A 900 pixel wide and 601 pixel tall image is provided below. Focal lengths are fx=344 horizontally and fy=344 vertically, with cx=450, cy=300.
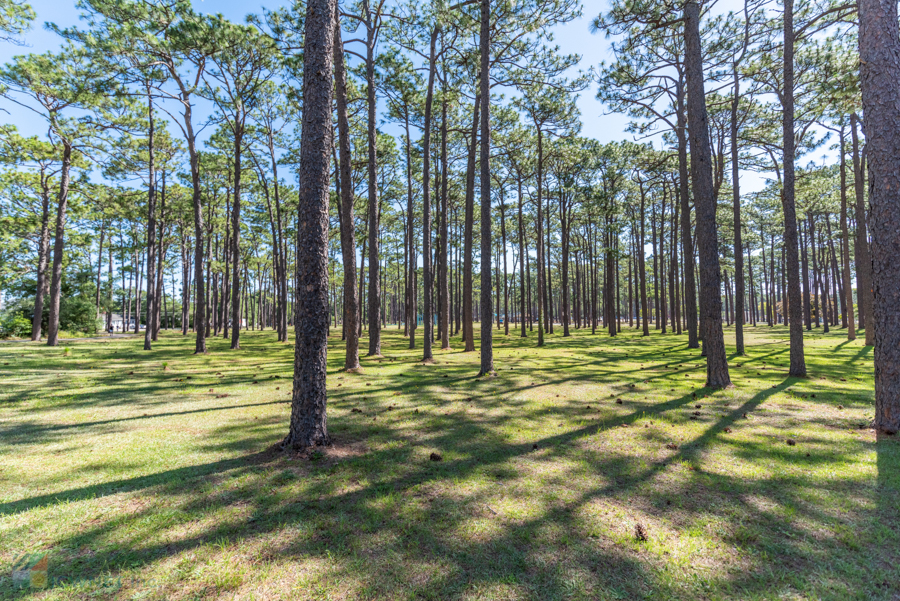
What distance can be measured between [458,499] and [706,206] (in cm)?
885

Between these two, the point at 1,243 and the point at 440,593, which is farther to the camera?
the point at 1,243

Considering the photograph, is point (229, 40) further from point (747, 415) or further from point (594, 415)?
point (747, 415)

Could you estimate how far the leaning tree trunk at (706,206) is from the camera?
26.5 feet

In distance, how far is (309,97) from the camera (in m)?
4.67

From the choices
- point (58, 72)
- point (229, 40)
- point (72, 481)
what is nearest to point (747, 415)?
point (72, 481)

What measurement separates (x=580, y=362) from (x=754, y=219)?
40437mm

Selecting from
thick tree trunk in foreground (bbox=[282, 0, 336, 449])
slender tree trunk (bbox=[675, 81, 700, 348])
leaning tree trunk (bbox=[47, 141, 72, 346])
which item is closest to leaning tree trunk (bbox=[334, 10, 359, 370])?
thick tree trunk in foreground (bbox=[282, 0, 336, 449])

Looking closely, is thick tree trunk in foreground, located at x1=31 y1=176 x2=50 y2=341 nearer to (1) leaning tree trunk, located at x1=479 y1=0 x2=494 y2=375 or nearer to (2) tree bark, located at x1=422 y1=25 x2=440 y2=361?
(2) tree bark, located at x1=422 y1=25 x2=440 y2=361

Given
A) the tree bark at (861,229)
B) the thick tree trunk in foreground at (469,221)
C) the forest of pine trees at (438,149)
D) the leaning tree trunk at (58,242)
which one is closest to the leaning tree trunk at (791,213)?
the forest of pine trees at (438,149)

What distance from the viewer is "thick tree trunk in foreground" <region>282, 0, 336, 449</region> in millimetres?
4430

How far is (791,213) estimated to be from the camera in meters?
9.62

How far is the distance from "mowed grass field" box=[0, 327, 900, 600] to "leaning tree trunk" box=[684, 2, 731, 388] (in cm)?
135

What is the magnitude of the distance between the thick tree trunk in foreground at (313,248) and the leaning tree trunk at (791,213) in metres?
11.7

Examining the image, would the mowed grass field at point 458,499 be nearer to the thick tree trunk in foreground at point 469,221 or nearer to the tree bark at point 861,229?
the thick tree trunk in foreground at point 469,221
